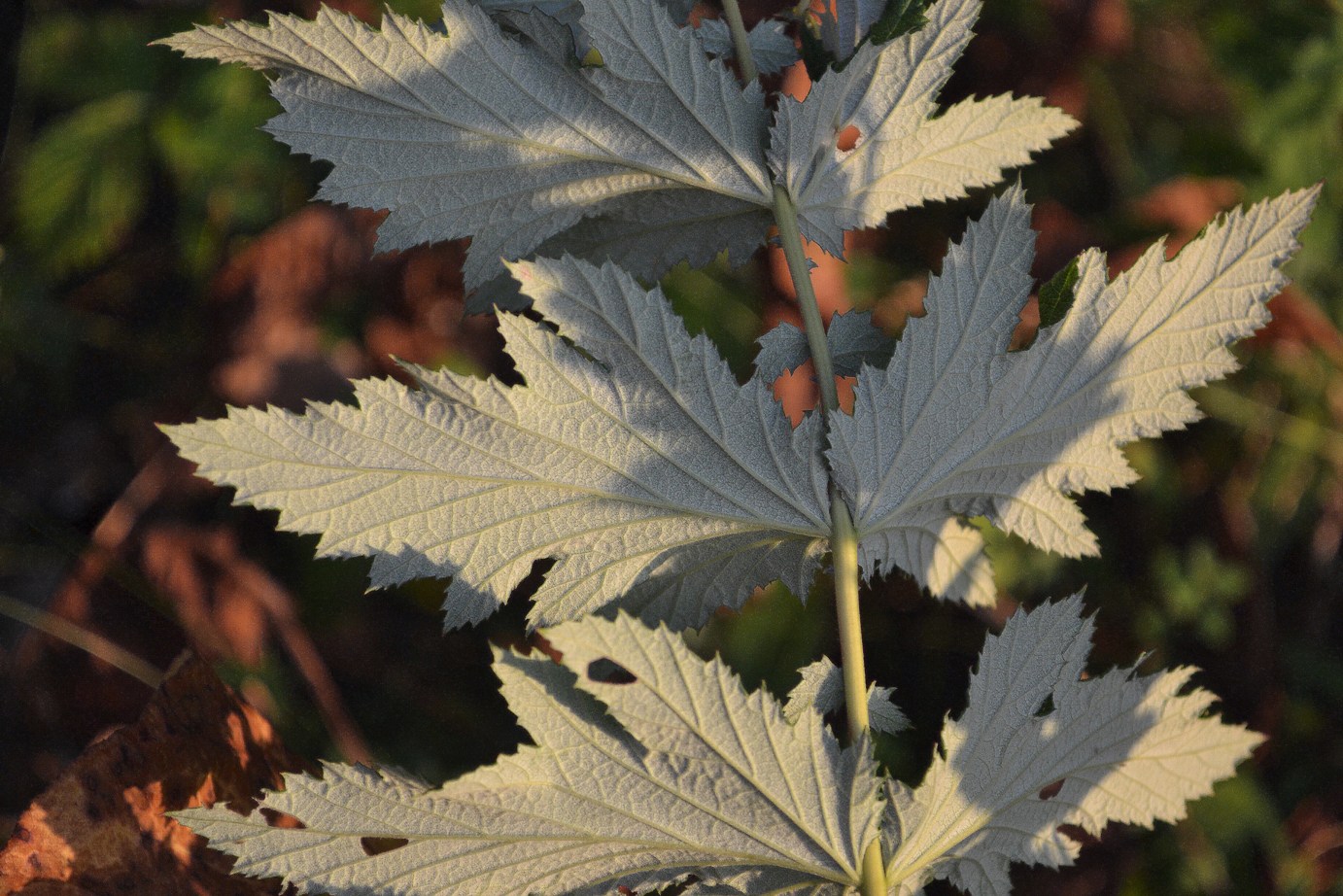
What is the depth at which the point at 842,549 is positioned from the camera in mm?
636

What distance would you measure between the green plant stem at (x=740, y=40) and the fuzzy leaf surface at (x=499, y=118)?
0.03 m

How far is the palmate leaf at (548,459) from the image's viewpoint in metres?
0.58

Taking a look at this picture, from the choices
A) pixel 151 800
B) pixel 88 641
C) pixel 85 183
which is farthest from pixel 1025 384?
pixel 85 183

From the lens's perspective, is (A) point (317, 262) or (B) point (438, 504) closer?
(B) point (438, 504)

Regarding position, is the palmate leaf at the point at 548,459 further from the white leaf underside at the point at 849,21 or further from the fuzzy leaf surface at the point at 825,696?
the white leaf underside at the point at 849,21

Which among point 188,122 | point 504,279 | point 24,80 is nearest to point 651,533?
point 504,279

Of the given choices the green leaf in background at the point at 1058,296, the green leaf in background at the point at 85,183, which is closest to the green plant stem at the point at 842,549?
the green leaf in background at the point at 1058,296

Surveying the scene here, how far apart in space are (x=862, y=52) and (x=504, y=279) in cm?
27

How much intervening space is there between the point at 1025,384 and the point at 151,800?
23.3 inches

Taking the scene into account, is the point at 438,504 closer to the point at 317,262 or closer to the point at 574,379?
the point at 574,379

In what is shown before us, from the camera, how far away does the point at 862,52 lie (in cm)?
63

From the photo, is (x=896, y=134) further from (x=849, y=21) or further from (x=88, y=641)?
(x=88, y=641)

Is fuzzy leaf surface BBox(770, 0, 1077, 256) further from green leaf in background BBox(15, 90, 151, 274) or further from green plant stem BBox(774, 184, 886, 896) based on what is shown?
green leaf in background BBox(15, 90, 151, 274)

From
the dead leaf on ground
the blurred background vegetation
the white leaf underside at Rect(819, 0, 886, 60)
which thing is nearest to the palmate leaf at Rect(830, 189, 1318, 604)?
the white leaf underside at Rect(819, 0, 886, 60)
